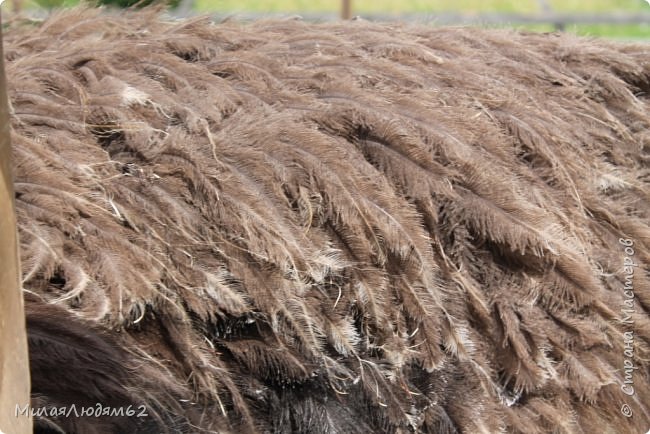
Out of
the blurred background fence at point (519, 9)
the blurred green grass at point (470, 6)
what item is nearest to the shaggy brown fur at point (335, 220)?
the blurred background fence at point (519, 9)

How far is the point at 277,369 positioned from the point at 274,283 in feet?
0.75

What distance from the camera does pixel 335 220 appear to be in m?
2.35

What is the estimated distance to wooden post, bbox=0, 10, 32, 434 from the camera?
5.35ft

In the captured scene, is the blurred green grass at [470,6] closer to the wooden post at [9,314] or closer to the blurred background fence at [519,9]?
the blurred background fence at [519,9]

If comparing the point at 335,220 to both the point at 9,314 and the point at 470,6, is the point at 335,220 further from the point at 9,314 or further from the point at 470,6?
the point at 470,6

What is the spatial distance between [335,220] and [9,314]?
0.96 meters

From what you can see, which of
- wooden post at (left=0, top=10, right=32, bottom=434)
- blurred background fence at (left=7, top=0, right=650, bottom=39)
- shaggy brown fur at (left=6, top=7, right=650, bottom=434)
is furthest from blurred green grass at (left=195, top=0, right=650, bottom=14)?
wooden post at (left=0, top=10, right=32, bottom=434)

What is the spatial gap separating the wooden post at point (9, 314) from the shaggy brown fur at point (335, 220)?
0.81 feet

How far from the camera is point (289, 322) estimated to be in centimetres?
221

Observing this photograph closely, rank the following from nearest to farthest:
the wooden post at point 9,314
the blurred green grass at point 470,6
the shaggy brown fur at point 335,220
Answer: the wooden post at point 9,314 < the shaggy brown fur at point 335,220 < the blurred green grass at point 470,6

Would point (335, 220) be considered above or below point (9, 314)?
below

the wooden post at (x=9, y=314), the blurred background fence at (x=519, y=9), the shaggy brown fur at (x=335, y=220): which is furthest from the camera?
the blurred background fence at (x=519, y=9)

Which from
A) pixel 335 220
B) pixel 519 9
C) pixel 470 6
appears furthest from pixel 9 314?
pixel 519 9

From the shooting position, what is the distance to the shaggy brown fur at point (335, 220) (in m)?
2.12
